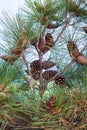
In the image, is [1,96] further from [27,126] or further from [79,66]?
[79,66]

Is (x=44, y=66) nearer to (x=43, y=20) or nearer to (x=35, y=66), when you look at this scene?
(x=35, y=66)

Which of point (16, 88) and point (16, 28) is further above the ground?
point (16, 28)

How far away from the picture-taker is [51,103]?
0.91 metres

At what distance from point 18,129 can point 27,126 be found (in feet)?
0.15

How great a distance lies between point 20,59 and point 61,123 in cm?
21

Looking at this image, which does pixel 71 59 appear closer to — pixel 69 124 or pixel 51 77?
pixel 51 77

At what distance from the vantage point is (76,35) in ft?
3.57

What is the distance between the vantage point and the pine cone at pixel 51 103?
3.01ft

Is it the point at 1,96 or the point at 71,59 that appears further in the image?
the point at 71,59

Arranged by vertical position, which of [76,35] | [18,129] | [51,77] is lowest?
[18,129]

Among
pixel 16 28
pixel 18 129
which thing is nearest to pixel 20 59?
pixel 16 28

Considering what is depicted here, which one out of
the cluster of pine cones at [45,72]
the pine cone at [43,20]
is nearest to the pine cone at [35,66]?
the cluster of pine cones at [45,72]

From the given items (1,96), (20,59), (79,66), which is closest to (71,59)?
(79,66)

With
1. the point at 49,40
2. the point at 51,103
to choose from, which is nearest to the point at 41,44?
the point at 49,40
